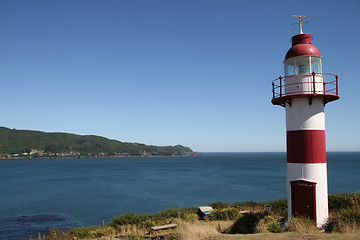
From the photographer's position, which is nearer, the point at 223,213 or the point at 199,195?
the point at 223,213

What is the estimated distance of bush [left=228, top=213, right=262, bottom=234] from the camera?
10.5m

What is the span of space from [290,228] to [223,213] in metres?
5.25

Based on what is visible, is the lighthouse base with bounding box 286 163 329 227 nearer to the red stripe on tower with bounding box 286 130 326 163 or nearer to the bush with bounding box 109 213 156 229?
the red stripe on tower with bounding box 286 130 326 163

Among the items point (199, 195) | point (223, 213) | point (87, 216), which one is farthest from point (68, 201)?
point (223, 213)

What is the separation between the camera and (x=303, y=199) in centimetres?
915

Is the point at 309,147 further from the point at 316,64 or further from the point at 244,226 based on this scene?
the point at 244,226

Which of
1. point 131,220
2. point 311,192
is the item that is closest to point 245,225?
point 311,192

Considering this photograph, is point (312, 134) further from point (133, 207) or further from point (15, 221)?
point (15, 221)

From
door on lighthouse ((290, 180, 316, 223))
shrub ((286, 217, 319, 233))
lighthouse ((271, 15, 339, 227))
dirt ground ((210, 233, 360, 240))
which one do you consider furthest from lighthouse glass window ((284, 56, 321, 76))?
dirt ground ((210, 233, 360, 240))

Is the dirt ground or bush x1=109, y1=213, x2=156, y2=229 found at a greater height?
the dirt ground

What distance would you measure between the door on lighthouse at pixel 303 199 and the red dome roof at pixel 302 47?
4556 mm

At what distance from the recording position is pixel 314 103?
9383mm

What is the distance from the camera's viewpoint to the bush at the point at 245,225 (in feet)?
34.3

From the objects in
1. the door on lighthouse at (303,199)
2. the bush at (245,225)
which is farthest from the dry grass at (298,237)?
the bush at (245,225)
